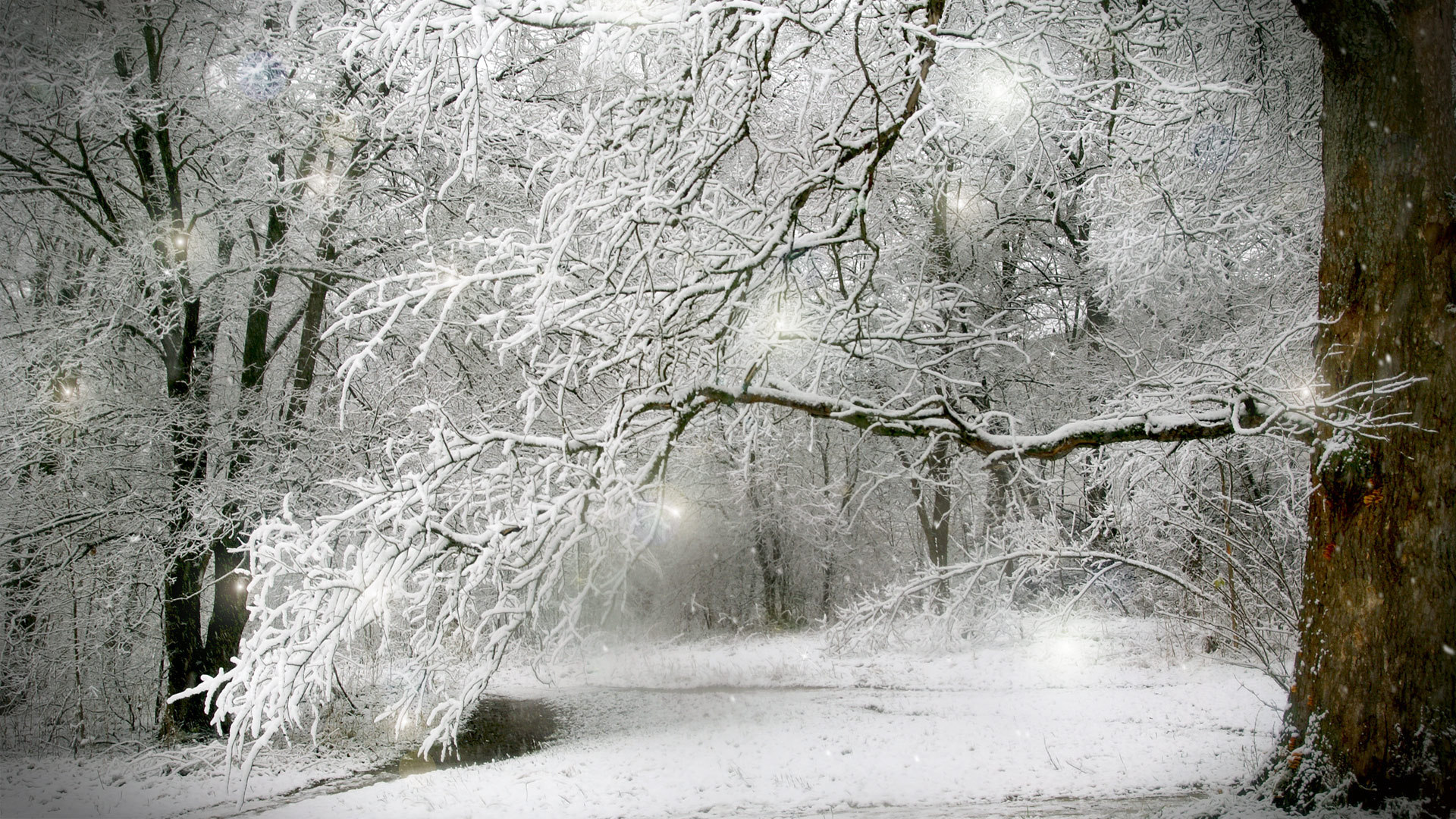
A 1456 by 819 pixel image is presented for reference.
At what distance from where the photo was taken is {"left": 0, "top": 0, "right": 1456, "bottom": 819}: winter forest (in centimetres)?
353

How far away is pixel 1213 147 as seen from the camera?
18.7ft

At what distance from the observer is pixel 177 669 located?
864 cm

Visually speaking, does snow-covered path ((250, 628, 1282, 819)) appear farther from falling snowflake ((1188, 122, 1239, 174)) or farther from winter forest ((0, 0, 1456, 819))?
falling snowflake ((1188, 122, 1239, 174))

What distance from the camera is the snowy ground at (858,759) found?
6.85m

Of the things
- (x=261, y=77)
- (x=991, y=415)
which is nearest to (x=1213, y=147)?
(x=991, y=415)

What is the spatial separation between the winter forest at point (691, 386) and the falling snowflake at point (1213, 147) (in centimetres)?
5

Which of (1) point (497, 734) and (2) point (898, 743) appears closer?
(2) point (898, 743)

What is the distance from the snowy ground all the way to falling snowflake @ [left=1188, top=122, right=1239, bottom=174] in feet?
13.2

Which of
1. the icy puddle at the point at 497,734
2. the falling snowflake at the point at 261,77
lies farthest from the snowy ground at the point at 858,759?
the falling snowflake at the point at 261,77

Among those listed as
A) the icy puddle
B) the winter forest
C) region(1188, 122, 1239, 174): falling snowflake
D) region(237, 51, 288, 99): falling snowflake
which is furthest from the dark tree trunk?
region(237, 51, 288, 99): falling snowflake

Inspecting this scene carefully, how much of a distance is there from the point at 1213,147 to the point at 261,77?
8.95 m

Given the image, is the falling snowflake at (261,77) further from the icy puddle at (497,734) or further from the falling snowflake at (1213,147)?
the falling snowflake at (1213,147)

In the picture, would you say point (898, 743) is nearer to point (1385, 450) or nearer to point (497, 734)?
point (497, 734)

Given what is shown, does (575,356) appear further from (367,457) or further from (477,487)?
(367,457)
